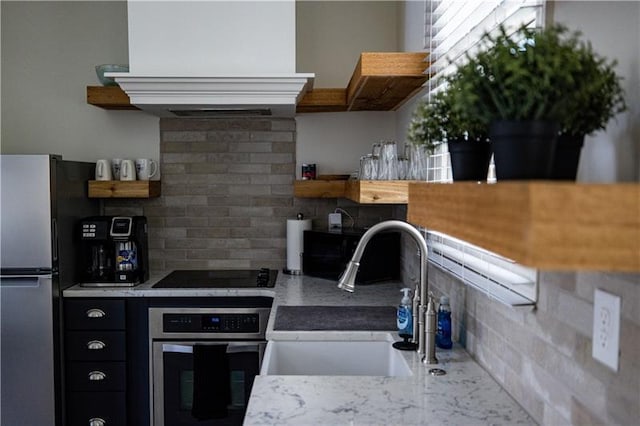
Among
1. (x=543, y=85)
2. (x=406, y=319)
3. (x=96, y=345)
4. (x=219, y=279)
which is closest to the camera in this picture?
(x=543, y=85)

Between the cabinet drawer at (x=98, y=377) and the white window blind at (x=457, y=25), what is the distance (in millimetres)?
1847

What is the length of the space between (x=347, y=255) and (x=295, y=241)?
0.39 metres

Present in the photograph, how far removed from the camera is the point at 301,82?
282 cm

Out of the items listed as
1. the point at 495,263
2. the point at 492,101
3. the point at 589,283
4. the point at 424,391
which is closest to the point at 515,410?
the point at 424,391

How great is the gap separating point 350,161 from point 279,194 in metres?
0.47

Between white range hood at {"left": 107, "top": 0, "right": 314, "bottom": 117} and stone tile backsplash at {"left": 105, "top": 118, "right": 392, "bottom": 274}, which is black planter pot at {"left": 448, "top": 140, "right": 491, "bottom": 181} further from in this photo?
stone tile backsplash at {"left": 105, "top": 118, "right": 392, "bottom": 274}

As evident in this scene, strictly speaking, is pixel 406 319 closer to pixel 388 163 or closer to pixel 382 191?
pixel 382 191

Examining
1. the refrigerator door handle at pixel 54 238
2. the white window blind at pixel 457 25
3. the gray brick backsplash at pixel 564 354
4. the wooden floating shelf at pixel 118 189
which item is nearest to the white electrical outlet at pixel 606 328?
the gray brick backsplash at pixel 564 354

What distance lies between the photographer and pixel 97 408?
3.01 m

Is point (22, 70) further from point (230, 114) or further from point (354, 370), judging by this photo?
point (354, 370)

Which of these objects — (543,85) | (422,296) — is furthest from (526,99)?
(422,296)

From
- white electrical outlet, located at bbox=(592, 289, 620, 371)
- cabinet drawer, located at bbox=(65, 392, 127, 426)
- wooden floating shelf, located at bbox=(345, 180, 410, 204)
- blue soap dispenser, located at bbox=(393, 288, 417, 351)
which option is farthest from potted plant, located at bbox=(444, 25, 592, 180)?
cabinet drawer, located at bbox=(65, 392, 127, 426)

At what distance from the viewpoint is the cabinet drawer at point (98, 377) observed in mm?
3012

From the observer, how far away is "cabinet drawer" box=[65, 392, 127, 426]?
3.01 m
